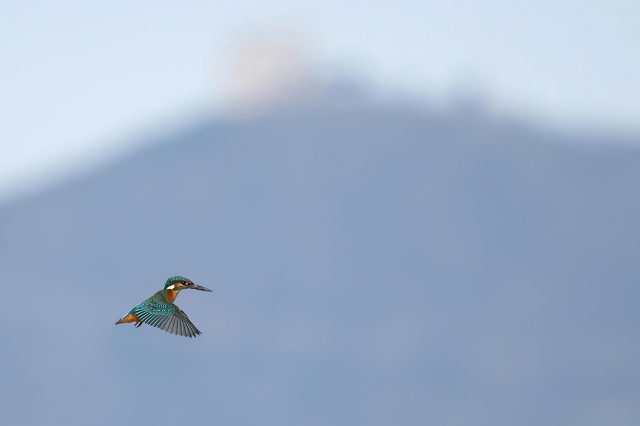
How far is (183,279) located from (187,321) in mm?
523

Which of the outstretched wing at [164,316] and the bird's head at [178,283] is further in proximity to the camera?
the outstretched wing at [164,316]

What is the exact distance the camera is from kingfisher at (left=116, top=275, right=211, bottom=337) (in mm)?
15531

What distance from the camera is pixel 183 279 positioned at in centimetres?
1563

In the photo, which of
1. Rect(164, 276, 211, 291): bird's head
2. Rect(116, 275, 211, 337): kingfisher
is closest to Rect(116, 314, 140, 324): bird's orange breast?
Rect(116, 275, 211, 337): kingfisher

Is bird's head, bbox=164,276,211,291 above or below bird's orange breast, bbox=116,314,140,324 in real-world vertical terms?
above

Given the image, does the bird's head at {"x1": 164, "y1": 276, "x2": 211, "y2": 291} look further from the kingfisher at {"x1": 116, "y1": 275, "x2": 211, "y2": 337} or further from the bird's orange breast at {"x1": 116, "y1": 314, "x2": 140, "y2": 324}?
the bird's orange breast at {"x1": 116, "y1": 314, "x2": 140, "y2": 324}

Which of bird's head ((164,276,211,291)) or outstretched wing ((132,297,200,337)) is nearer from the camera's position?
bird's head ((164,276,211,291))

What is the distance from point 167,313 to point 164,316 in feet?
0.29

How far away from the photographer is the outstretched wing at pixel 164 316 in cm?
1559

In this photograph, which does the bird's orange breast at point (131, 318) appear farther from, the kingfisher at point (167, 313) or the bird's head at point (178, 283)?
the bird's head at point (178, 283)

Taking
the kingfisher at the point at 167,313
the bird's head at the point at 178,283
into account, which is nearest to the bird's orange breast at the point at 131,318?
the kingfisher at the point at 167,313

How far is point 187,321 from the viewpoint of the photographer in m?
15.8

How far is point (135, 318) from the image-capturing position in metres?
15.9

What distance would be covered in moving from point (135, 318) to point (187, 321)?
0.64 meters
